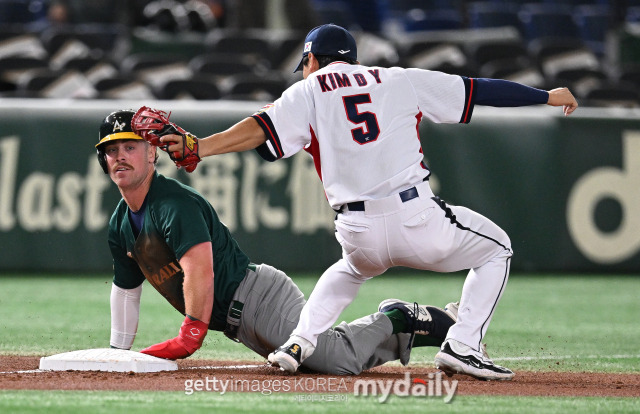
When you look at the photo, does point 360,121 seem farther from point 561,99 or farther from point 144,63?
point 144,63

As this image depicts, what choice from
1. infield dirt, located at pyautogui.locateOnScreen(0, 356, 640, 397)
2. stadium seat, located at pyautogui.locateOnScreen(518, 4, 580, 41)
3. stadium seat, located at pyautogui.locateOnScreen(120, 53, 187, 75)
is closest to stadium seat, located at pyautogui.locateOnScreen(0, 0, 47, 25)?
stadium seat, located at pyautogui.locateOnScreen(120, 53, 187, 75)

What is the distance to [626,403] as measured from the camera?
398cm

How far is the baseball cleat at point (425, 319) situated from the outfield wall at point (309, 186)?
471cm

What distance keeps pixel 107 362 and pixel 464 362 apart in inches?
60.7

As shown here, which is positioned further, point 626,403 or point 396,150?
point 396,150

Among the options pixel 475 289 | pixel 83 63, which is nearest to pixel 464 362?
pixel 475 289

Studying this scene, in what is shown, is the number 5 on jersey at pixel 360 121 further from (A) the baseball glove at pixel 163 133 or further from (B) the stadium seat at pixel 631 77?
(B) the stadium seat at pixel 631 77

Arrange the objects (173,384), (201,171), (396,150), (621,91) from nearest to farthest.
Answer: (173,384)
(396,150)
(201,171)
(621,91)

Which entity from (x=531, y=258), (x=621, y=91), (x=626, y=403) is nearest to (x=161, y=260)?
(x=626, y=403)

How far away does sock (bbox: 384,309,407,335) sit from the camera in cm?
488

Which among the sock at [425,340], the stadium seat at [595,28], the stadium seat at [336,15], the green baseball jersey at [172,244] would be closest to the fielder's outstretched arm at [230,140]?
the green baseball jersey at [172,244]

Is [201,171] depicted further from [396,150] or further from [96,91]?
[396,150]

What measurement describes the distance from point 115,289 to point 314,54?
1.44m

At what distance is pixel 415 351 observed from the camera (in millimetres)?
6109
